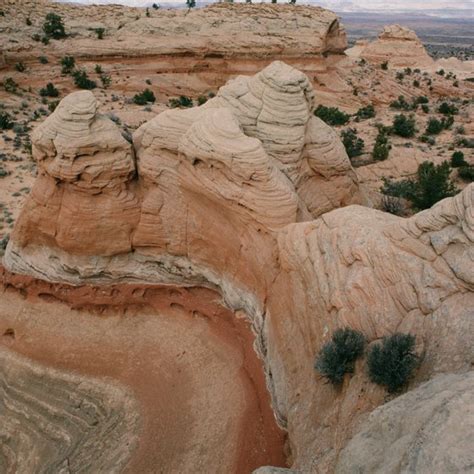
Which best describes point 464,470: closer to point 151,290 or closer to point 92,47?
point 151,290

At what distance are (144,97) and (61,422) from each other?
28789mm

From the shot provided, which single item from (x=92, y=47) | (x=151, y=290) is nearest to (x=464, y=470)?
(x=151, y=290)

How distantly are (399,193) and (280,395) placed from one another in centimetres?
1027

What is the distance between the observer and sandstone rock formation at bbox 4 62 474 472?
6953 mm

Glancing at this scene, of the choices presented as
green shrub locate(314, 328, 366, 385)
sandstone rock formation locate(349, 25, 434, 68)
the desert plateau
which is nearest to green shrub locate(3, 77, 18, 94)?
the desert plateau

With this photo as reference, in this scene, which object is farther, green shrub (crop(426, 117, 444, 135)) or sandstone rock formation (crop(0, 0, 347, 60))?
sandstone rock formation (crop(0, 0, 347, 60))

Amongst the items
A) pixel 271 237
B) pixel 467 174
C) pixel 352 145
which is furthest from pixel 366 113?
pixel 271 237

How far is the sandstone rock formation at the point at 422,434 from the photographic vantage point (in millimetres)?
4090

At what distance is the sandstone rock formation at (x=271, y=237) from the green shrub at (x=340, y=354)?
0.22m

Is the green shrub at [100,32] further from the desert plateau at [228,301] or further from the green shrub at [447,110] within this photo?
the desert plateau at [228,301]

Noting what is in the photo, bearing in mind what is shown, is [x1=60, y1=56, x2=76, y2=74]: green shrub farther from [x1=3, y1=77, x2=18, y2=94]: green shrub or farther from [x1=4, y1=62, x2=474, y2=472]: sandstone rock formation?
[x1=4, y1=62, x2=474, y2=472]: sandstone rock formation

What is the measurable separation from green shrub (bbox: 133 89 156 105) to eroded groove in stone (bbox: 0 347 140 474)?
85.6ft

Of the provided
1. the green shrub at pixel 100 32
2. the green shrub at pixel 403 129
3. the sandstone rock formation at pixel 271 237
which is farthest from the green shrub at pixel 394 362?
the green shrub at pixel 100 32

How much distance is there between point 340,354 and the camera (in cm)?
711
